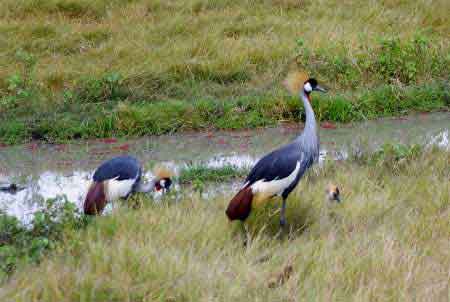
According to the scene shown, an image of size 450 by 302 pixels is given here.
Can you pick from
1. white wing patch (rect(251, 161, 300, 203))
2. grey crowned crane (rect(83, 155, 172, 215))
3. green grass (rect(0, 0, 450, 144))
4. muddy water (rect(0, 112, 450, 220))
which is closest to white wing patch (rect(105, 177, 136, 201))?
grey crowned crane (rect(83, 155, 172, 215))

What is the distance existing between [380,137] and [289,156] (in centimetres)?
250

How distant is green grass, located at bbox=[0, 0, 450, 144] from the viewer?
6.94 metres

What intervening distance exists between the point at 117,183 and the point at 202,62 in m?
3.03

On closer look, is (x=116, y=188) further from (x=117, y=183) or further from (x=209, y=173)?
(x=209, y=173)

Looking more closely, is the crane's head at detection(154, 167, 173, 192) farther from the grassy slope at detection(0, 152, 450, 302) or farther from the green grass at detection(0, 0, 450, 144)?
the green grass at detection(0, 0, 450, 144)

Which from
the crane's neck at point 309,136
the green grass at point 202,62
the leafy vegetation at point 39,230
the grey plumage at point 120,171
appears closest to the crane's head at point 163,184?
the grey plumage at point 120,171

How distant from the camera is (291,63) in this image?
771 cm

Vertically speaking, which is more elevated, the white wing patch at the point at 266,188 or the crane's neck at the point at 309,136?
the crane's neck at the point at 309,136

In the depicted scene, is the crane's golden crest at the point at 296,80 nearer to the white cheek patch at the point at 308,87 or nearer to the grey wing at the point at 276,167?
the white cheek patch at the point at 308,87

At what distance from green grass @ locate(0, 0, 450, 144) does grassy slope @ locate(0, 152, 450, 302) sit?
2.26 m

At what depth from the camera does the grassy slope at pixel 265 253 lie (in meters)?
3.43

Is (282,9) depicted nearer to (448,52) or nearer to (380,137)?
(448,52)

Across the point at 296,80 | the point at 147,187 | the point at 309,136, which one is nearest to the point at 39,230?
the point at 147,187

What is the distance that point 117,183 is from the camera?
190 inches
